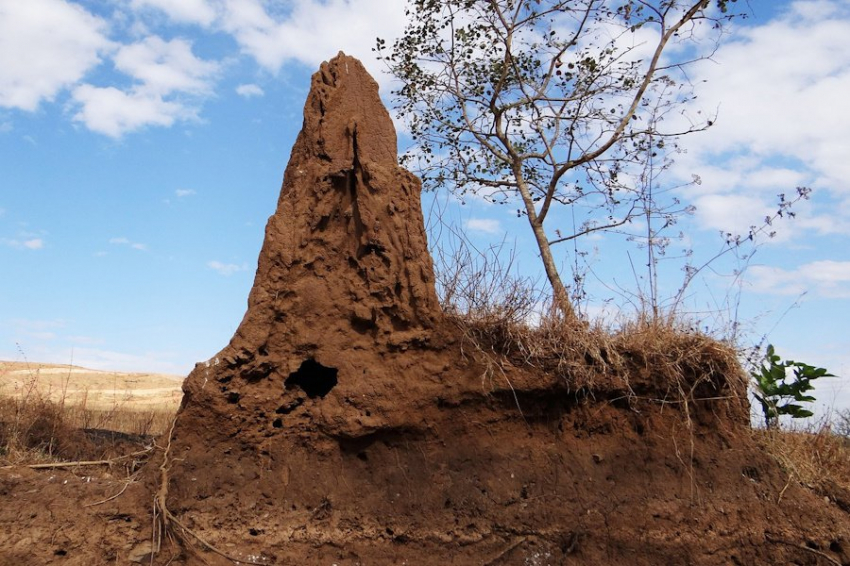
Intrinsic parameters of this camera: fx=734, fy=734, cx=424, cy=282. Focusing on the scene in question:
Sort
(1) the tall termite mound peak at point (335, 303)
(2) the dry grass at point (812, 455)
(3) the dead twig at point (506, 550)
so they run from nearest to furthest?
(3) the dead twig at point (506, 550)
(1) the tall termite mound peak at point (335, 303)
(2) the dry grass at point (812, 455)

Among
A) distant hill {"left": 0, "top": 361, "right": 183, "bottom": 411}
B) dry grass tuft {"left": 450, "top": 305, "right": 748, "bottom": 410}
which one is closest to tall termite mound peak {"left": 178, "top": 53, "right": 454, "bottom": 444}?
dry grass tuft {"left": 450, "top": 305, "right": 748, "bottom": 410}

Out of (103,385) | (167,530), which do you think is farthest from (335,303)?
(103,385)

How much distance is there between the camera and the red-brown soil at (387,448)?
17.4ft

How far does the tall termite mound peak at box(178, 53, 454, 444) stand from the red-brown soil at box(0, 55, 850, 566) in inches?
0.6

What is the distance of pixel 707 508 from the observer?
19.8ft

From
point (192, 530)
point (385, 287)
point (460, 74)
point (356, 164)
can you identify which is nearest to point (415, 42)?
point (460, 74)

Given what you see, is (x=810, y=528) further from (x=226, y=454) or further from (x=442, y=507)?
(x=226, y=454)

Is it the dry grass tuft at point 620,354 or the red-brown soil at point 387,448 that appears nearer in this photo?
the red-brown soil at point 387,448

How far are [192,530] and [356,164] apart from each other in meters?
3.08

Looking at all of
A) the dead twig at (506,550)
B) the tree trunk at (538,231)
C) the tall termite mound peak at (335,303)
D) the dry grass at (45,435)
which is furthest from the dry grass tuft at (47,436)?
the tree trunk at (538,231)

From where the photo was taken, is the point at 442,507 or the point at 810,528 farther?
the point at 810,528

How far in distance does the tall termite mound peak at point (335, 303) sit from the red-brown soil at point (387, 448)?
16mm

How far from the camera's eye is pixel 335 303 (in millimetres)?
5844

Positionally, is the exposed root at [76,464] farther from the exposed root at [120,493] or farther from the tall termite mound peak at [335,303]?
the tall termite mound peak at [335,303]
